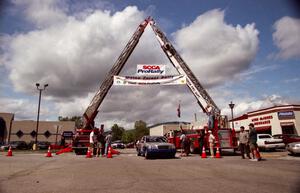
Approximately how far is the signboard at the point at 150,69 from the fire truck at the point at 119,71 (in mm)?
1166

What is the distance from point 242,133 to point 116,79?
12.3m

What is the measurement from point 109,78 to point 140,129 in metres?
94.6

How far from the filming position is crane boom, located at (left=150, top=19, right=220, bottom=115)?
2408cm

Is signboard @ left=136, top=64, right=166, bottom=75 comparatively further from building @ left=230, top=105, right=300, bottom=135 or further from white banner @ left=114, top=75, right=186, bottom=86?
building @ left=230, top=105, right=300, bottom=135

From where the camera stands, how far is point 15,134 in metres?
66.6

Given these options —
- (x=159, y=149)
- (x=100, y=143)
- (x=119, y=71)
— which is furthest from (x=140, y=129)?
(x=159, y=149)

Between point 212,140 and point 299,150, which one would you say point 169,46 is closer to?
point 212,140

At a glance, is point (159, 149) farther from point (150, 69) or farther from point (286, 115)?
point (286, 115)

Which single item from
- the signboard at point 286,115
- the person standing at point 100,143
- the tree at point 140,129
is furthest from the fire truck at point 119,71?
the tree at point 140,129

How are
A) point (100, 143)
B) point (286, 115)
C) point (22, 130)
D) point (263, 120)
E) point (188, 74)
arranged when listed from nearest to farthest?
1. point (100, 143)
2. point (188, 74)
3. point (286, 115)
4. point (263, 120)
5. point (22, 130)

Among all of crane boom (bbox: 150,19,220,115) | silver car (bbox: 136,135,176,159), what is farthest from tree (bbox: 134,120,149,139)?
silver car (bbox: 136,135,176,159)

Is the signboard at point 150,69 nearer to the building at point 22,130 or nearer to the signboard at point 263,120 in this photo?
the signboard at point 263,120

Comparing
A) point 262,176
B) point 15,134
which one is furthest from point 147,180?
point 15,134

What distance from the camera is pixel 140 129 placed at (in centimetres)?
11950
